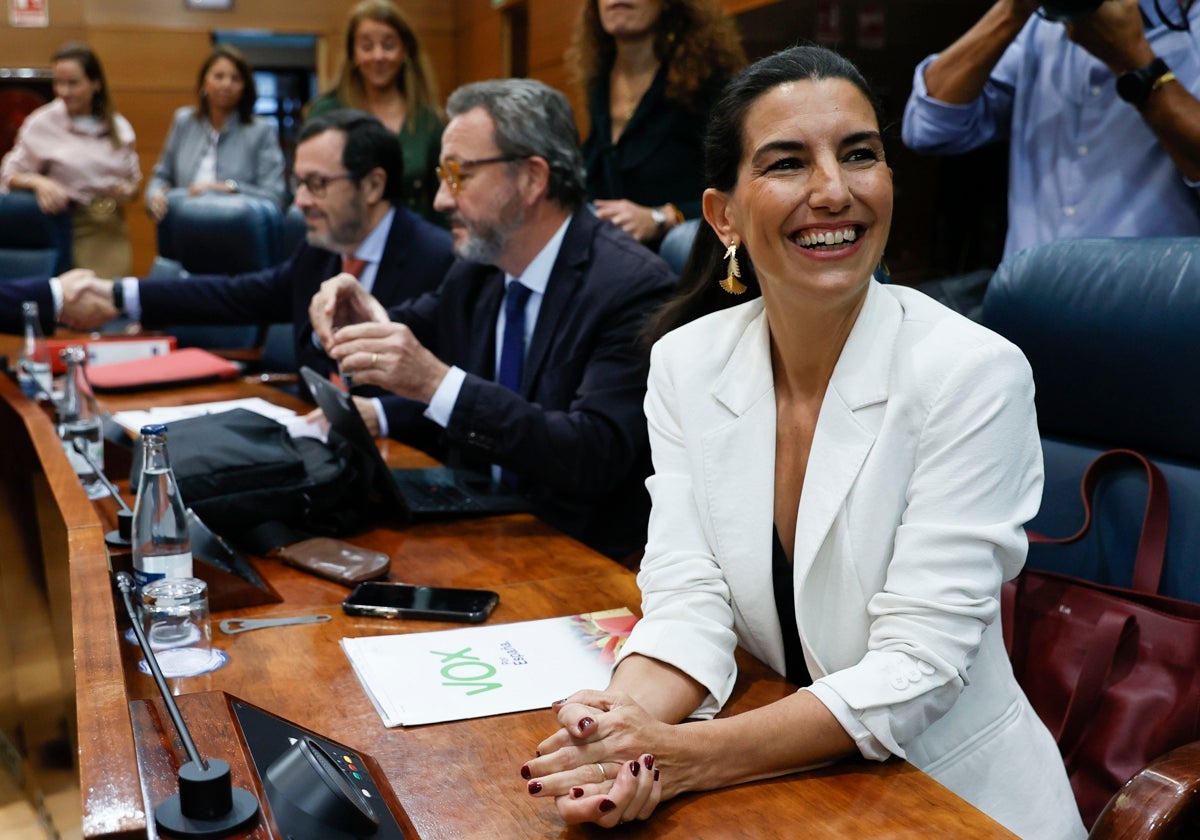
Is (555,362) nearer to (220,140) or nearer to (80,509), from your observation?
(80,509)

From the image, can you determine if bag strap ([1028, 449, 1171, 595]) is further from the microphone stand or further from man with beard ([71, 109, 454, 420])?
man with beard ([71, 109, 454, 420])

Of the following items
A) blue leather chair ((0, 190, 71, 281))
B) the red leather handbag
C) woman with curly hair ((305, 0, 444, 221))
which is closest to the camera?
the red leather handbag

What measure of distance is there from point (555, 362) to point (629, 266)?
23 cm

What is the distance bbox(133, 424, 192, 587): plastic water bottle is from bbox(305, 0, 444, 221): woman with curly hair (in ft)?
7.78

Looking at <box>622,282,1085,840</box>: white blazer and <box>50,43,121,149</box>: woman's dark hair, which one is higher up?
<box>50,43,121,149</box>: woman's dark hair

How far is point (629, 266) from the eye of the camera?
7.00ft

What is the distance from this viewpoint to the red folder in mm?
2895

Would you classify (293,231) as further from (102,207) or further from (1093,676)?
(1093,676)

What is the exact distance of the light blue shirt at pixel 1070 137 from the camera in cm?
200

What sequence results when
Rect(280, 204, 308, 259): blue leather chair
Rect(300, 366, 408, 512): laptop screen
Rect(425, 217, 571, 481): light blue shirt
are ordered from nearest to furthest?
1. Rect(300, 366, 408, 512): laptop screen
2. Rect(425, 217, 571, 481): light blue shirt
3. Rect(280, 204, 308, 259): blue leather chair

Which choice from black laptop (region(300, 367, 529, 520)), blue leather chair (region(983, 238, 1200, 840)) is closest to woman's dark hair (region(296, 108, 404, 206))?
black laptop (region(300, 367, 529, 520))

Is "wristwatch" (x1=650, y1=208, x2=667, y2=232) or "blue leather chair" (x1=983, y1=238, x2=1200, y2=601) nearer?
"blue leather chair" (x1=983, y1=238, x2=1200, y2=601)

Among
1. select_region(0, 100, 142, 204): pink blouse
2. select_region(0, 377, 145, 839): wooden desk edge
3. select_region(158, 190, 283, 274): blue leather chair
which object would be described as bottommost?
select_region(0, 377, 145, 839): wooden desk edge

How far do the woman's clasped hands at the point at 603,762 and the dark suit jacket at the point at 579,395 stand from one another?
2.90ft
